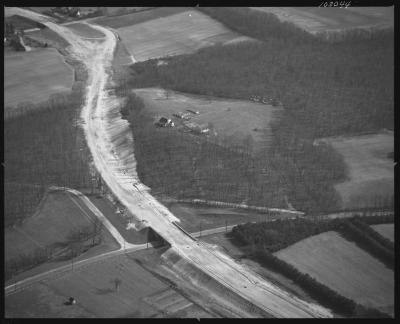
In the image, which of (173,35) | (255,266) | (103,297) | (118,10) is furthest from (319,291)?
(118,10)

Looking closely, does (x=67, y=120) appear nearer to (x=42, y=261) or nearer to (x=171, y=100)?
(x=171, y=100)

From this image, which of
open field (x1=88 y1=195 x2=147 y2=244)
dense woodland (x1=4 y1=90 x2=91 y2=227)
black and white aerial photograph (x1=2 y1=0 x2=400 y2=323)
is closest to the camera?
black and white aerial photograph (x1=2 y1=0 x2=400 y2=323)

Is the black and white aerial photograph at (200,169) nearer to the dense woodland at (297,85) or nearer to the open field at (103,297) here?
the open field at (103,297)

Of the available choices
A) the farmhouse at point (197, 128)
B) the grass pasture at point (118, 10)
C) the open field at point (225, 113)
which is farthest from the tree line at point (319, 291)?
the grass pasture at point (118, 10)

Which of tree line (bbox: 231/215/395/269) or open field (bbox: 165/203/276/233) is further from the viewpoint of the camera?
open field (bbox: 165/203/276/233)

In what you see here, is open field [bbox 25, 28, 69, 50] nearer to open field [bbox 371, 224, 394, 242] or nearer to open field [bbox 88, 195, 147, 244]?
open field [bbox 88, 195, 147, 244]

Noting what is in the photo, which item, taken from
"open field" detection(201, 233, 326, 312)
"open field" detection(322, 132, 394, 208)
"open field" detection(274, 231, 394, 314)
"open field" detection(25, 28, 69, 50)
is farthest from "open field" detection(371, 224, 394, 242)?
"open field" detection(25, 28, 69, 50)

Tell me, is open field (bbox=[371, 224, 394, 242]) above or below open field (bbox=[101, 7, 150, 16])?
above

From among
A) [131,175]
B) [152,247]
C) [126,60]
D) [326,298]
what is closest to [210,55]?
[126,60]
